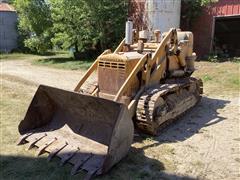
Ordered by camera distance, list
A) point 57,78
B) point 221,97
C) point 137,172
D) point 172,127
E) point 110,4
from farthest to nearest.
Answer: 1. point 110,4
2. point 57,78
3. point 221,97
4. point 172,127
5. point 137,172

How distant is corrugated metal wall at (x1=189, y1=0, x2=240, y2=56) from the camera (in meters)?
14.7

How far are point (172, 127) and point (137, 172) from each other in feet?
6.25

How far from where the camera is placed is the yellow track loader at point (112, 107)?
15.5 ft

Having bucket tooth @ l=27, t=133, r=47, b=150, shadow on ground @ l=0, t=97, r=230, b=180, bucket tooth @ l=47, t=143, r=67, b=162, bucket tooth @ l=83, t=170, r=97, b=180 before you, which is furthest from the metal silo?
bucket tooth @ l=83, t=170, r=97, b=180

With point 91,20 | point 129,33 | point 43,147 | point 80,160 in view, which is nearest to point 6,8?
point 91,20

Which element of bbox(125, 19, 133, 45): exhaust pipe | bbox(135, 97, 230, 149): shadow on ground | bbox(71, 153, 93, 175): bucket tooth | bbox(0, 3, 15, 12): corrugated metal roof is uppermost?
bbox(0, 3, 15, 12): corrugated metal roof

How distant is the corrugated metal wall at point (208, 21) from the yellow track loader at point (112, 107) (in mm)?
8691

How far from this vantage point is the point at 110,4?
15.8m

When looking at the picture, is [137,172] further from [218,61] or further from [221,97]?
[218,61]

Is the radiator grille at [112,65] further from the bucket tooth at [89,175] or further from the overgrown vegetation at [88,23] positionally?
the overgrown vegetation at [88,23]

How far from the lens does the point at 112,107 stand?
4.81 meters

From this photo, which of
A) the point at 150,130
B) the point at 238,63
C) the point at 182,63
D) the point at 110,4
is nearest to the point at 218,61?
the point at 238,63

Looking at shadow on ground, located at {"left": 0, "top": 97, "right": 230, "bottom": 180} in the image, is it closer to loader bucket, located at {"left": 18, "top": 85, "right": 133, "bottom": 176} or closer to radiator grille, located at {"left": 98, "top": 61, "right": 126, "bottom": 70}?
loader bucket, located at {"left": 18, "top": 85, "right": 133, "bottom": 176}

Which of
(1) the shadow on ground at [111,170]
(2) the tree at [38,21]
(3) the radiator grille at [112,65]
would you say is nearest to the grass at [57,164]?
(1) the shadow on ground at [111,170]
